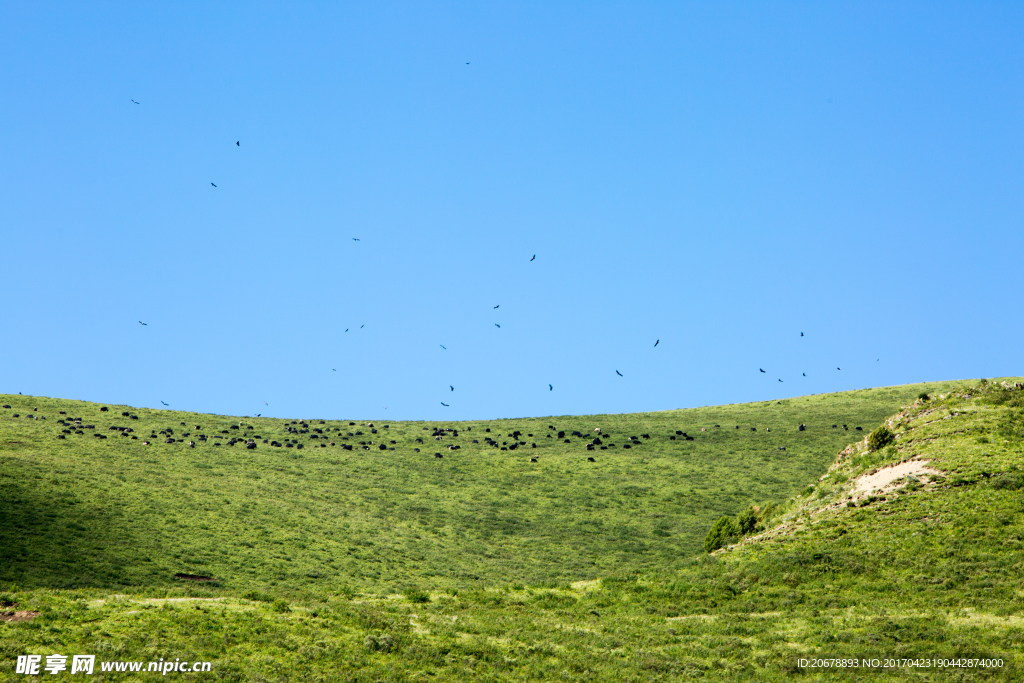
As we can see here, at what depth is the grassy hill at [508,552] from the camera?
2650cm

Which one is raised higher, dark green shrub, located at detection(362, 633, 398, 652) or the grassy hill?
the grassy hill

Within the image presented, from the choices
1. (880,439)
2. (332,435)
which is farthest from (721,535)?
(332,435)

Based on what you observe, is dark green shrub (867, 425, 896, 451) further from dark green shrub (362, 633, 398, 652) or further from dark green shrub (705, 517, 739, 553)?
dark green shrub (362, 633, 398, 652)

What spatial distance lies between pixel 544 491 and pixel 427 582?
22.5m

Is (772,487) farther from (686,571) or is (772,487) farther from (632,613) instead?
(632,613)

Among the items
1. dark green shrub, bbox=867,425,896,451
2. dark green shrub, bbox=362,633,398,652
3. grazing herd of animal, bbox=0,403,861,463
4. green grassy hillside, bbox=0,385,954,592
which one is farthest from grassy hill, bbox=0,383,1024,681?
grazing herd of animal, bbox=0,403,861,463

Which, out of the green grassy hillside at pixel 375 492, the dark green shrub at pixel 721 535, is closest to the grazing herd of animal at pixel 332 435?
the green grassy hillside at pixel 375 492

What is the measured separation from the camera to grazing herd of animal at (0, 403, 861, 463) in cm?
7369

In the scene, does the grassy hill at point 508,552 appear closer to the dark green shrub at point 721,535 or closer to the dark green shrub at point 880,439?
the dark green shrub at point 880,439

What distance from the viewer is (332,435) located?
83.2 meters

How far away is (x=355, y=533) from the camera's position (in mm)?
51281

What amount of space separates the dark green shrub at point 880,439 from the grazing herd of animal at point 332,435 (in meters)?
26.3

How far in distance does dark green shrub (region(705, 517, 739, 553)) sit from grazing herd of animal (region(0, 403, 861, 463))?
26.4 m

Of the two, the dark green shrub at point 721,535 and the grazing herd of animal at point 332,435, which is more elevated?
the grazing herd of animal at point 332,435
